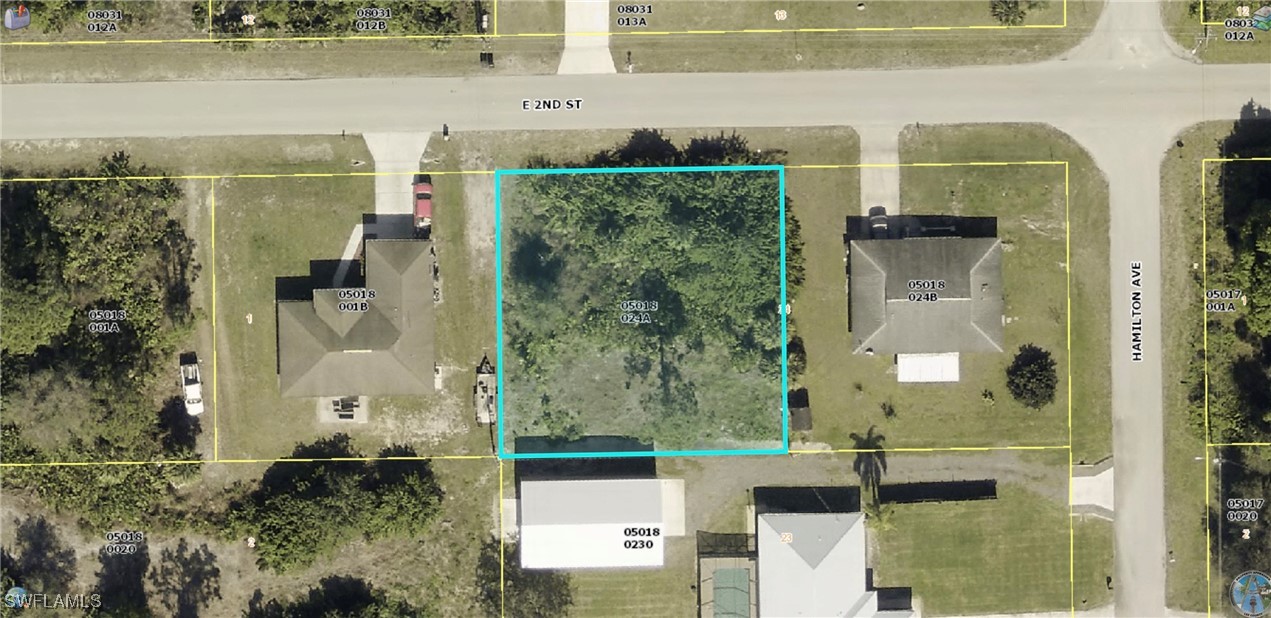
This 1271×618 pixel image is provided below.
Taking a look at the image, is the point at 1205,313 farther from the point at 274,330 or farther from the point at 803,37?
the point at 274,330

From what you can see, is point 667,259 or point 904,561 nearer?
point 667,259

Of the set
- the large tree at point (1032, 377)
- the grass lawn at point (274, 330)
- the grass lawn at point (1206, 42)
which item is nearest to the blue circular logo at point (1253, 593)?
the large tree at point (1032, 377)

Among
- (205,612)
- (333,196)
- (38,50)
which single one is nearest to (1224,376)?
(333,196)

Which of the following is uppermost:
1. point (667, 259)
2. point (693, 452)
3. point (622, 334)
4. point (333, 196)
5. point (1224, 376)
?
point (333, 196)

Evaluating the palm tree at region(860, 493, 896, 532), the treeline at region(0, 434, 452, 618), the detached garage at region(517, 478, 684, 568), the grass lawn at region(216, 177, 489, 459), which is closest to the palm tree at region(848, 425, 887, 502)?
the palm tree at region(860, 493, 896, 532)

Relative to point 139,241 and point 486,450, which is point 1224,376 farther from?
point 139,241

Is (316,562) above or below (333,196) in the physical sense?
below

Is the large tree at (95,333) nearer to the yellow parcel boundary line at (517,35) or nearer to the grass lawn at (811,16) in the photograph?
the yellow parcel boundary line at (517,35)
